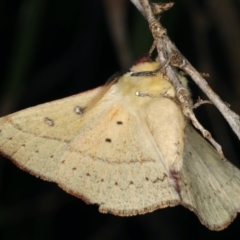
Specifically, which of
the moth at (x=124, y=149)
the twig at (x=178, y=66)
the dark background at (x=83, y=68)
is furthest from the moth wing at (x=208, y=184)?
the dark background at (x=83, y=68)

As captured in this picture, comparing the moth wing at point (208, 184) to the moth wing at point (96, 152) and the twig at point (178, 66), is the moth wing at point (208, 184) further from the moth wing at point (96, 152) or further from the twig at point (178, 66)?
the twig at point (178, 66)

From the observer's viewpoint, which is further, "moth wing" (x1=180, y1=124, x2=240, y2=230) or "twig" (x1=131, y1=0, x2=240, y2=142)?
"moth wing" (x1=180, y1=124, x2=240, y2=230)

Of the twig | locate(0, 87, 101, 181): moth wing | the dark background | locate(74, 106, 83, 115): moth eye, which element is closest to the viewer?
the twig

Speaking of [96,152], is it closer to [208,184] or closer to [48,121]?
[48,121]

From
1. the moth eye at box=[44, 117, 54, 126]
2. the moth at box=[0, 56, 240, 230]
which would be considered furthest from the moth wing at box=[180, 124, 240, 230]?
the moth eye at box=[44, 117, 54, 126]

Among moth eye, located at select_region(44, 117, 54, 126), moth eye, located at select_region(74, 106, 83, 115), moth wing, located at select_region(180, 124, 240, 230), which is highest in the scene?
moth eye, located at select_region(44, 117, 54, 126)

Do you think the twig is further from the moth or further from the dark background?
the dark background

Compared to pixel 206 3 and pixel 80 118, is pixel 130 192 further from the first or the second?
pixel 206 3
